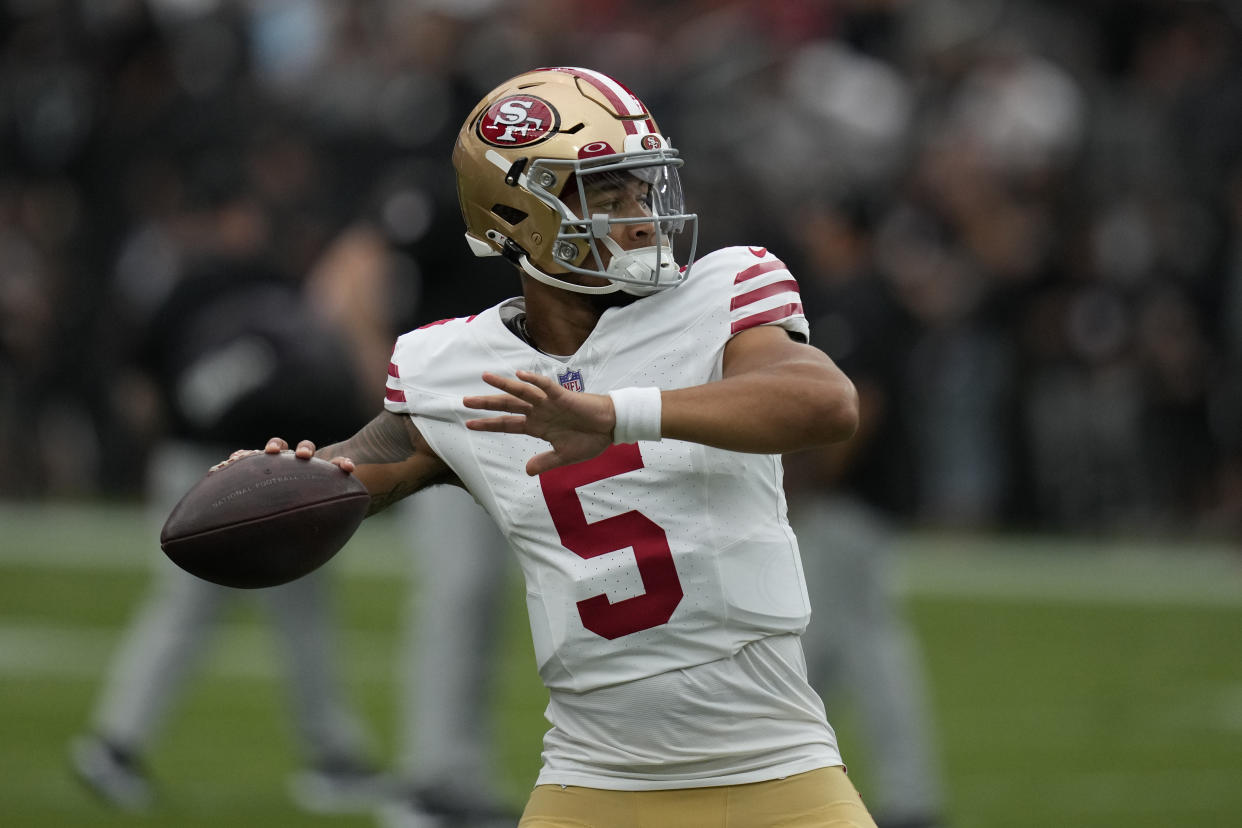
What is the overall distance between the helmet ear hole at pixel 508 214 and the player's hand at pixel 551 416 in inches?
22.5

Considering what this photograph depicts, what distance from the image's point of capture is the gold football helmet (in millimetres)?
3354

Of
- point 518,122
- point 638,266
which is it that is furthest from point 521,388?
point 518,122

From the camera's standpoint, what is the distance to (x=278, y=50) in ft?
45.1

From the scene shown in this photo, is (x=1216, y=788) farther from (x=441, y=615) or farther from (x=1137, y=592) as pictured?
(x=1137, y=592)

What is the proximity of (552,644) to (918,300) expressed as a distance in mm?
8925

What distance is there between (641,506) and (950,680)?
236 inches

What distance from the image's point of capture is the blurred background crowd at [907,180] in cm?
1198

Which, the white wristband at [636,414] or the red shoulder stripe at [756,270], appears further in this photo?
the red shoulder stripe at [756,270]

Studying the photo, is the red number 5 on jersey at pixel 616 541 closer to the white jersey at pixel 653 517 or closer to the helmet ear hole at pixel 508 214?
the white jersey at pixel 653 517

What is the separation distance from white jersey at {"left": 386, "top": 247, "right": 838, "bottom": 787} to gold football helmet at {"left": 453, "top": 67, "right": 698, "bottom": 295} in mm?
96

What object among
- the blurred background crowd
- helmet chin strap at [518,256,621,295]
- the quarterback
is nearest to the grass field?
the blurred background crowd

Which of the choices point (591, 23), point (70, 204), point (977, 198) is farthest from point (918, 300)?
point (70, 204)

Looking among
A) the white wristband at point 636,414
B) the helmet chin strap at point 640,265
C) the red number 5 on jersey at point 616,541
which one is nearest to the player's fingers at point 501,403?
the white wristband at point 636,414

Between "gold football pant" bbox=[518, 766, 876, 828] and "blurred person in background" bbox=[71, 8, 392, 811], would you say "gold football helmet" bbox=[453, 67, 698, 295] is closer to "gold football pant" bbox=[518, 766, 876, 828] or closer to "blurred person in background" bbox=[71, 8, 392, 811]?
"gold football pant" bbox=[518, 766, 876, 828]
